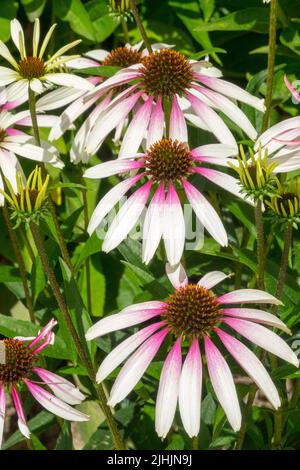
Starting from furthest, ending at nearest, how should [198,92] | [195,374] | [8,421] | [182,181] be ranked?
[8,421] → [198,92] → [182,181] → [195,374]

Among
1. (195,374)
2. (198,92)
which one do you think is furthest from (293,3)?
(195,374)

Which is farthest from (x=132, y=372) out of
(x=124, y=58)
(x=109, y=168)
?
(x=124, y=58)

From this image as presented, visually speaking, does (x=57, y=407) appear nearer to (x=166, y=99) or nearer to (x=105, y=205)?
(x=105, y=205)

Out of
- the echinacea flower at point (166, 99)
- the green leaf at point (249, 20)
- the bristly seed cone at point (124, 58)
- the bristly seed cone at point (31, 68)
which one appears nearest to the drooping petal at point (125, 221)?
the echinacea flower at point (166, 99)

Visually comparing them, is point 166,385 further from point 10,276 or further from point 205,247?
point 10,276

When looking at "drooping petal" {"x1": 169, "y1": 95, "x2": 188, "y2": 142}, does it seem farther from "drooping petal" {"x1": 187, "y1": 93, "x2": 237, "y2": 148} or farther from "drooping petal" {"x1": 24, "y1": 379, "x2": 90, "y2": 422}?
"drooping petal" {"x1": 24, "y1": 379, "x2": 90, "y2": 422}

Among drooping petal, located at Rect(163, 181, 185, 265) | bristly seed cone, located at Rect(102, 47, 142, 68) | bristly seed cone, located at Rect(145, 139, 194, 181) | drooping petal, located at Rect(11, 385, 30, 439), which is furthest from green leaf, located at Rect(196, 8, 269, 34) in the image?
drooping petal, located at Rect(11, 385, 30, 439)

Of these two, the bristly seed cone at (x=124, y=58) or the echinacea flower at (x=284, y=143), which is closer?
the echinacea flower at (x=284, y=143)

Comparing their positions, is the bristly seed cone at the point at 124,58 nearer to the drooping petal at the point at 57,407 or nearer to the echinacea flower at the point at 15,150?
the echinacea flower at the point at 15,150
